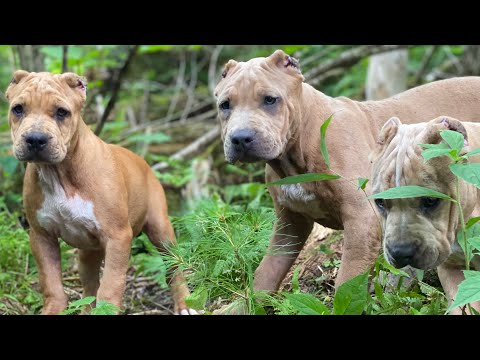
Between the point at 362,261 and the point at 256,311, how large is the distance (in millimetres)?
999

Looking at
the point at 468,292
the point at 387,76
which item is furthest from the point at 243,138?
the point at 387,76

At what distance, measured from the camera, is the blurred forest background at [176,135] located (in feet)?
22.8

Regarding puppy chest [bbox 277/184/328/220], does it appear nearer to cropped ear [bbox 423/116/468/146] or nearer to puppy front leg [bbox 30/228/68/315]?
cropped ear [bbox 423/116/468/146]

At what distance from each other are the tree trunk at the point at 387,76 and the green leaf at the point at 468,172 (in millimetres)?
8369

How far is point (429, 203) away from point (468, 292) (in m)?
0.75

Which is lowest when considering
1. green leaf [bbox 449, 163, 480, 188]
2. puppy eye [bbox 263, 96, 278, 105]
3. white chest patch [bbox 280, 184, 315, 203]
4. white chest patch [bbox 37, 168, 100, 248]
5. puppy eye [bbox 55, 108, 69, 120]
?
white chest patch [bbox 37, 168, 100, 248]

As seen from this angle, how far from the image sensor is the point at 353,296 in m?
4.11

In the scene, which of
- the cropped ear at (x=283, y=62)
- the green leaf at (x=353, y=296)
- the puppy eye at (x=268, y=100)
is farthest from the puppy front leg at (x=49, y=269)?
the green leaf at (x=353, y=296)

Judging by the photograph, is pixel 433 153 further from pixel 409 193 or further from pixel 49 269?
pixel 49 269

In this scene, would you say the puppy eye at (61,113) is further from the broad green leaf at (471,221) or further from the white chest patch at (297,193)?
the broad green leaf at (471,221)

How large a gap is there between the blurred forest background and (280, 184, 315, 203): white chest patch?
354mm

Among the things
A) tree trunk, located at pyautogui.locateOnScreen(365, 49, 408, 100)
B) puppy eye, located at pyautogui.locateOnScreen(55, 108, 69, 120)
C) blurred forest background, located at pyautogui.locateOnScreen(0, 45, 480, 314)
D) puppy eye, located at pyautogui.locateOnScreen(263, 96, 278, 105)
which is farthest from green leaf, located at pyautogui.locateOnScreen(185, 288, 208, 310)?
tree trunk, located at pyautogui.locateOnScreen(365, 49, 408, 100)

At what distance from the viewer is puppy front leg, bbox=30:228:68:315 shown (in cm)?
614
